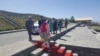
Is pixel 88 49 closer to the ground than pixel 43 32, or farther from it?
closer to the ground

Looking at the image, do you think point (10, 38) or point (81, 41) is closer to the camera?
point (81, 41)

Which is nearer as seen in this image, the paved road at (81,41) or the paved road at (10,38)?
the paved road at (81,41)

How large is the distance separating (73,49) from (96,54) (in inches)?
59.2

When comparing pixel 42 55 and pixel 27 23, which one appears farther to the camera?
pixel 27 23

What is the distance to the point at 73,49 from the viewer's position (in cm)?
1040

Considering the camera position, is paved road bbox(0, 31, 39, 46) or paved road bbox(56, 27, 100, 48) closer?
paved road bbox(56, 27, 100, 48)

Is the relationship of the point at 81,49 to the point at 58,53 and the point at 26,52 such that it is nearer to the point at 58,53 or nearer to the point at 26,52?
the point at 58,53

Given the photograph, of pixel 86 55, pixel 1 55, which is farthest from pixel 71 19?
pixel 1 55

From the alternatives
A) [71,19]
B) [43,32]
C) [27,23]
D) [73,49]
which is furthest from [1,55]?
[71,19]

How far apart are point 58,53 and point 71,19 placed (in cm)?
5894

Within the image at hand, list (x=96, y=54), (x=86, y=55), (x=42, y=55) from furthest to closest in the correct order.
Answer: (x=86, y=55) → (x=96, y=54) → (x=42, y=55)

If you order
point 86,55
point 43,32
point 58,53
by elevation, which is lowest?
point 86,55

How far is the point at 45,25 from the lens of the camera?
841 centimetres

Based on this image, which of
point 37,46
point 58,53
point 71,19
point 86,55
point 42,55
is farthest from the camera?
point 71,19
